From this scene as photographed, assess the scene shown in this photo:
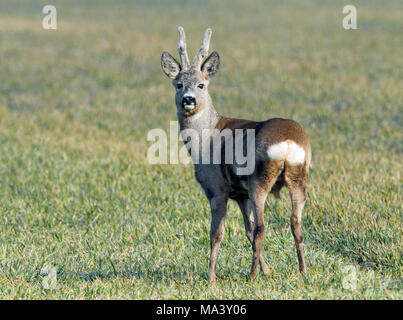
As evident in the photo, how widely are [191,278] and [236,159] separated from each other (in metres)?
1.18

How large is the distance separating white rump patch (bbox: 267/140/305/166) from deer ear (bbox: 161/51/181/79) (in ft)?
5.41

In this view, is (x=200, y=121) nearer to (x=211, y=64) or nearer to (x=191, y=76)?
(x=191, y=76)

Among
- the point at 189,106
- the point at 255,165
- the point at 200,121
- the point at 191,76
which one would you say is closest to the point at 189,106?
the point at 189,106

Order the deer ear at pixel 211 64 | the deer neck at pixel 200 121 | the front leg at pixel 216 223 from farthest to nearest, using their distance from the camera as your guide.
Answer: the deer ear at pixel 211 64
the deer neck at pixel 200 121
the front leg at pixel 216 223

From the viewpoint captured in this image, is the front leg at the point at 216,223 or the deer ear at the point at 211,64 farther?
the deer ear at the point at 211,64

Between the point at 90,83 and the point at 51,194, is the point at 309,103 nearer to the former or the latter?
the point at 90,83

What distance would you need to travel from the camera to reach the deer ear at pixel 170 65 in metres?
7.23

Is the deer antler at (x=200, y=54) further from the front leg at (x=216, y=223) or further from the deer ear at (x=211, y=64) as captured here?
the front leg at (x=216, y=223)

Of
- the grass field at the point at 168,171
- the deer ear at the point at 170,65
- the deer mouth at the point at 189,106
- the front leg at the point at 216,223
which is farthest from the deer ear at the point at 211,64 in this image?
the grass field at the point at 168,171

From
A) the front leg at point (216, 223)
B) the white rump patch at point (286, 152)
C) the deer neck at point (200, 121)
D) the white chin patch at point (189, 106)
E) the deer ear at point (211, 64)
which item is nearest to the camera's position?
the white rump patch at point (286, 152)

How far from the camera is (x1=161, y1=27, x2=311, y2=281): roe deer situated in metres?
6.12

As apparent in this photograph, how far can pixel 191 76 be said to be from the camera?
23.3 ft

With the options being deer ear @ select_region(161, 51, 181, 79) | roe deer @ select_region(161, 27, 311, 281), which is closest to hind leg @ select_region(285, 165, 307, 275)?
roe deer @ select_region(161, 27, 311, 281)
